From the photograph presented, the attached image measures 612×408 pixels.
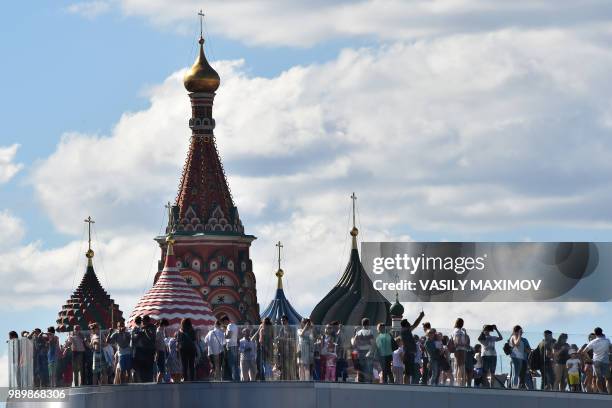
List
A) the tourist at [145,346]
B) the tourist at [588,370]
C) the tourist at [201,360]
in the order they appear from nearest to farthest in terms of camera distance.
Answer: the tourist at [145,346]
the tourist at [201,360]
the tourist at [588,370]

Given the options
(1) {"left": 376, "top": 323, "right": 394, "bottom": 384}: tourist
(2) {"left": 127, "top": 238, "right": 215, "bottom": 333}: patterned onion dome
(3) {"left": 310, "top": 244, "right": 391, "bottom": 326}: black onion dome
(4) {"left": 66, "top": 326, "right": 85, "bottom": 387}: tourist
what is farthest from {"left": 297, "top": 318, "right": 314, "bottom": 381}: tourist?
(3) {"left": 310, "top": 244, "right": 391, "bottom": 326}: black onion dome

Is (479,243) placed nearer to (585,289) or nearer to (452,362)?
(585,289)

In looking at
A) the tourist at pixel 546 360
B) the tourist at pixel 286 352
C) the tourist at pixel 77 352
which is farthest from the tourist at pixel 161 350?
the tourist at pixel 546 360

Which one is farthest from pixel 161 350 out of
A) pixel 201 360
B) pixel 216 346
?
pixel 216 346

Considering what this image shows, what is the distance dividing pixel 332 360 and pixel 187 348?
3590 mm

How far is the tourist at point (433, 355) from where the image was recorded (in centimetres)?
6297

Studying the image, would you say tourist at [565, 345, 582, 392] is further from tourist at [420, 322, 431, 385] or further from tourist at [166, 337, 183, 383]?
tourist at [166, 337, 183, 383]

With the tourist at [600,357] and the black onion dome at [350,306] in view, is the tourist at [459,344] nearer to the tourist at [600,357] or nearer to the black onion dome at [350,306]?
the tourist at [600,357]

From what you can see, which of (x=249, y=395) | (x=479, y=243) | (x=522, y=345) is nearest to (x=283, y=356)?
(x=249, y=395)

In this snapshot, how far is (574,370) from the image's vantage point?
64000 mm

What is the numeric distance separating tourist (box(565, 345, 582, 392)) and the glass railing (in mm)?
24

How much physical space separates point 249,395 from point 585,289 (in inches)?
1036

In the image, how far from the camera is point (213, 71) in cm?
14912

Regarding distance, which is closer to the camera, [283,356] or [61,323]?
[283,356]
